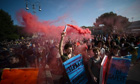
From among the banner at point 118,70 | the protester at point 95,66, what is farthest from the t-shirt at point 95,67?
the banner at point 118,70

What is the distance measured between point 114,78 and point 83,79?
94cm

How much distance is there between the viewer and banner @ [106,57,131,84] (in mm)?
2111

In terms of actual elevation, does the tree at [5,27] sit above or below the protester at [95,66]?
above

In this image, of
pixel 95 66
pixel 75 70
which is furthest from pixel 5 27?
pixel 95 66

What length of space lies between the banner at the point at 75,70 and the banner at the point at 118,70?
846mm

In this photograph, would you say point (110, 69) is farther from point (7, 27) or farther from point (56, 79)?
point (7, 27)

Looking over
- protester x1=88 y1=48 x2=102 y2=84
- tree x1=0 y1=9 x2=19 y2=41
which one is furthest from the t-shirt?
tree x1=0 y1=9 x2=19 y2=41

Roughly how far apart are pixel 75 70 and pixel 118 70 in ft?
4.21

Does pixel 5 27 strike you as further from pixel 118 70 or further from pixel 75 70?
pixel 118 70

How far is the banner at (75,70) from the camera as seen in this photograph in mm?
2117

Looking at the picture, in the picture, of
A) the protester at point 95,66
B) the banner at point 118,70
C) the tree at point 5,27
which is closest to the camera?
the banner at point 118,70

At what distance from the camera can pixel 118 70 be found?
2.16 metres

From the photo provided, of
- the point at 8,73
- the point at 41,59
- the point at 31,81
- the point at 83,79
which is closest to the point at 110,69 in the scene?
the point at 83,79

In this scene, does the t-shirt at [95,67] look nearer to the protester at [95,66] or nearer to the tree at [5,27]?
the protester at [95,66]
